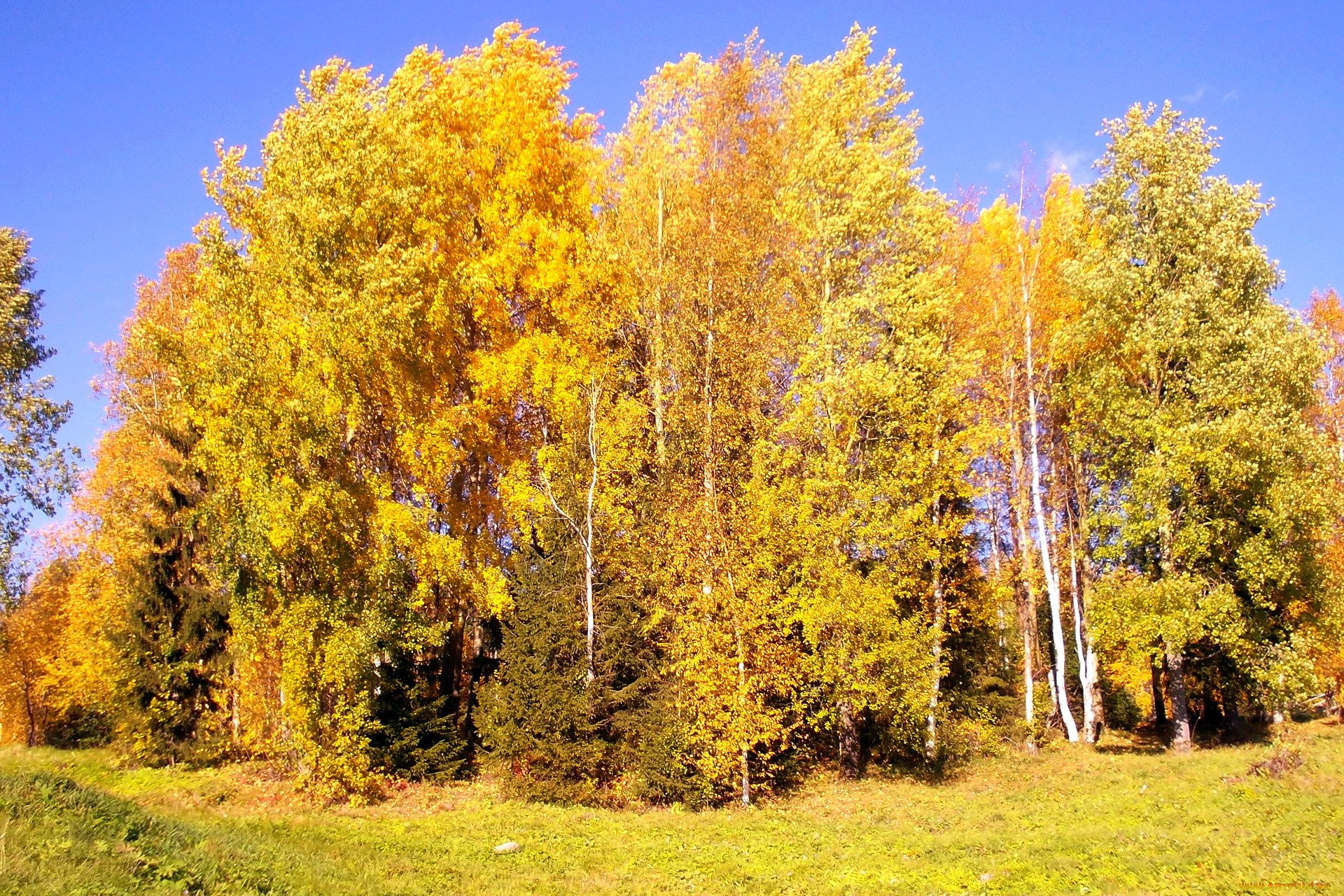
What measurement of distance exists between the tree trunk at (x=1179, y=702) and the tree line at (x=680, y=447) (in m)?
0.13

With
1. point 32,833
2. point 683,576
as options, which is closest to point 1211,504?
point 683,576

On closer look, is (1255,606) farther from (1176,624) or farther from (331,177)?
(331,177)

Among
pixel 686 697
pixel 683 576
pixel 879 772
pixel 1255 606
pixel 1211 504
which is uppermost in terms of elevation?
pixel 1211 504

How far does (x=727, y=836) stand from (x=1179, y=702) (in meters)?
13.4

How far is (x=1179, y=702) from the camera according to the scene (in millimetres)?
21266

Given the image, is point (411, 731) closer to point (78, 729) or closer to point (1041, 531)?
point (78, 729)

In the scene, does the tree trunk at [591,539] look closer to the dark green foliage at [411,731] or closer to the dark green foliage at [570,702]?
the dark green foliage at [570,702]

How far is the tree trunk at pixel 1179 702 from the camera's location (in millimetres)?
20750

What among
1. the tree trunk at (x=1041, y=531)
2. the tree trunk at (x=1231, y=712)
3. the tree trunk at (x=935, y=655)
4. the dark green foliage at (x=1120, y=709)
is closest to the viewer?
the tree trunk at (x=935, y=655)

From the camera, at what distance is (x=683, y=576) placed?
19.3 metres

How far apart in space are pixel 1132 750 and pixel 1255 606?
17.3 ft

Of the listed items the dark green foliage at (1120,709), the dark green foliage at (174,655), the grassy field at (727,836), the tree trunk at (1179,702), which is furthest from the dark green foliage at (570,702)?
the dark green foliage at (1120,709)

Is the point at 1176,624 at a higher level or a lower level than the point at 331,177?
lower

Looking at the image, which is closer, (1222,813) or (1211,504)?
(1222,813)
